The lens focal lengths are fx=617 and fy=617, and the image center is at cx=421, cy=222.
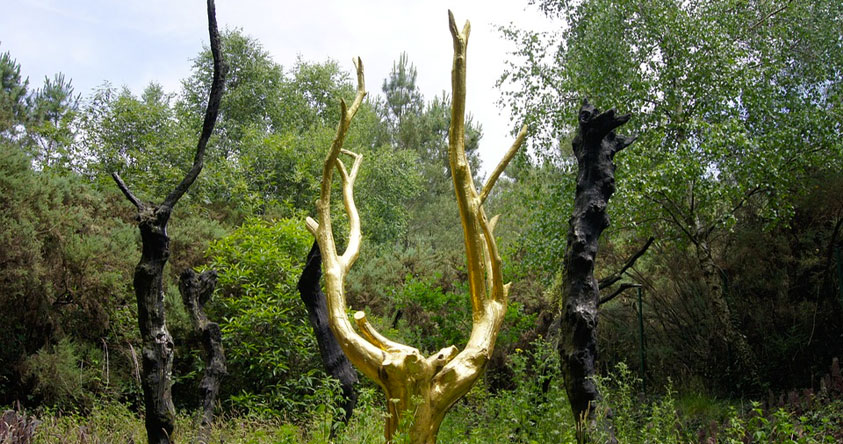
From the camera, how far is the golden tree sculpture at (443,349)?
3.26 meters

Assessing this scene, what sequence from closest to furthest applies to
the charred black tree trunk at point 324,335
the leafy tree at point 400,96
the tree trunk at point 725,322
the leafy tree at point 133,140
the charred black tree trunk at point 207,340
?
the charred black tree trunk at point 207,340, the charred black tree trunk at point 324,335, the tree trunk at point 725,322, the leafy tree at point 133,140, the leafy tree at point 400,96

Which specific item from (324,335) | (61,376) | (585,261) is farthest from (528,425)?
(61,376)

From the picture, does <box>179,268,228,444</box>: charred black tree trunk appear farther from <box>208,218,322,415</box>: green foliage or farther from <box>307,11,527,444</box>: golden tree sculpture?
<box>208,218,322,415</box>: green foliage

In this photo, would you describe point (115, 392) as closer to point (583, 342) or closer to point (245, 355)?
point (245, 355)

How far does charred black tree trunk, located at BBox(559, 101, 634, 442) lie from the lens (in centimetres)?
366

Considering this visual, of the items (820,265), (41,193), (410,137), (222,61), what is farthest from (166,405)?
(410,137)

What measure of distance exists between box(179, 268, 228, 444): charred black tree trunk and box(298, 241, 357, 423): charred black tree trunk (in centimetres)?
75

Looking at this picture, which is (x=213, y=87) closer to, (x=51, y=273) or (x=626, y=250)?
(x=51, y=273)

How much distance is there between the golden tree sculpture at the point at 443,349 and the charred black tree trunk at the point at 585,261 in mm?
436

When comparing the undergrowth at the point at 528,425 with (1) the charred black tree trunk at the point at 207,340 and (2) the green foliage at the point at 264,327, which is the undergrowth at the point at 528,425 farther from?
(2) the green foliage at the point at 264,327

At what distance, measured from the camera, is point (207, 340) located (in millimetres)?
4809

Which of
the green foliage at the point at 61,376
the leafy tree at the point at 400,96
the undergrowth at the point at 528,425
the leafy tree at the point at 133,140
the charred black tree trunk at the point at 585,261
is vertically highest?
the leafy tree at the point at 400,96

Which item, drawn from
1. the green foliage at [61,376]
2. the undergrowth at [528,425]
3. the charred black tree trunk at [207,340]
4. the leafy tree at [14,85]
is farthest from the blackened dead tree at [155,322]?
the leafy tree at [14,85]

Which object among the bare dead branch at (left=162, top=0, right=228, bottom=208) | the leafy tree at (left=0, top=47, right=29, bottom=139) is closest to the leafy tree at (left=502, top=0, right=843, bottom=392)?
the bare dead branch at (left=162, top=0, right=228, bottom=208)
